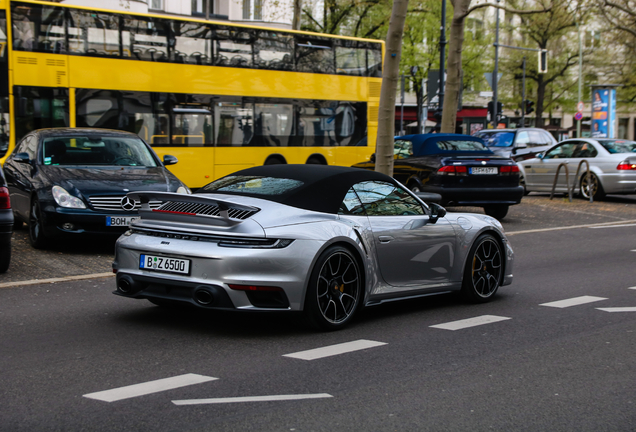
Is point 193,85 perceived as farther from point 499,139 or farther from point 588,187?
point 499,139

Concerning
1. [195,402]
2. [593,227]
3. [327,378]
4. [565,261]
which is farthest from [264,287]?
[593,227]

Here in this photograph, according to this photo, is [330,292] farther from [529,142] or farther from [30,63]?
[529,142]

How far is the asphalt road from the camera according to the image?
4.13m

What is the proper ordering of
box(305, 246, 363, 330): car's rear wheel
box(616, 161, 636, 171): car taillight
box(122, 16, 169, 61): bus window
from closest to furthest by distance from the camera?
box(305, 246, 363, 330): car's rear wheel
box(122, 16, 169, 61): bus window
box(616, 161, 636, 171): car taillight

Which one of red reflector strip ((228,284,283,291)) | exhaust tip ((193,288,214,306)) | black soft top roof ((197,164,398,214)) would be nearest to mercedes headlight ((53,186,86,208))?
black soft top roof ((197,164,398,214))

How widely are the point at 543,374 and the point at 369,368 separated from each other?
3.39 feet

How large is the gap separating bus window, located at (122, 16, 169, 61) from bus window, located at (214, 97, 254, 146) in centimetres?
193

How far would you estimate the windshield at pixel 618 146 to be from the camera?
2027 cm

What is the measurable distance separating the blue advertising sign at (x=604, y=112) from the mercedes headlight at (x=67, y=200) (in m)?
25.4

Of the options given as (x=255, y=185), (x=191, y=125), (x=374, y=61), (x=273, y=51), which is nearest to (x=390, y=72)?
(x=273, y=51)

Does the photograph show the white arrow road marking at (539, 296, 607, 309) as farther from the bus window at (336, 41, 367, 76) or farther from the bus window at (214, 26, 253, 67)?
the bus window at (336, 41, 367, 76)

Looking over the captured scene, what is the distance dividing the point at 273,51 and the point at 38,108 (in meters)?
6.08

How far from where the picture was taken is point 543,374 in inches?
199

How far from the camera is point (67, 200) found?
10.3 meters
